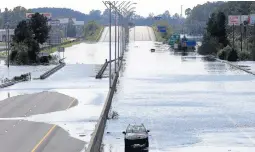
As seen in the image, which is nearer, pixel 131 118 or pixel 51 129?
pixel 51 129

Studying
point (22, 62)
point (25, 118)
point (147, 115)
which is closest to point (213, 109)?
point (147, 115)

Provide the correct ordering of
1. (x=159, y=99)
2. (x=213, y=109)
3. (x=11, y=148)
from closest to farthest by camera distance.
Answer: (x=11, y=148) → (x=213, y=109) → (x=159, y=99)

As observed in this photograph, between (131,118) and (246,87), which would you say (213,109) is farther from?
(246,87)

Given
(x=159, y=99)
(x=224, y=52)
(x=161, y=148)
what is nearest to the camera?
(x=161, y=148)

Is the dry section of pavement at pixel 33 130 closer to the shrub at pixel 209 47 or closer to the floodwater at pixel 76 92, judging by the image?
the floodwater at pixel 76 92

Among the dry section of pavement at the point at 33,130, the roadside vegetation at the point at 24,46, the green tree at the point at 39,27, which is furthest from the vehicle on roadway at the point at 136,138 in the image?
the green tree at the point at 39,27

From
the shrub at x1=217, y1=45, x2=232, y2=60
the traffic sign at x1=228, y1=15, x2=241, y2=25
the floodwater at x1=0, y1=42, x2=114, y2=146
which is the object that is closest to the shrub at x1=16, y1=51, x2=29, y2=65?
the floodwater at x1=0, y1=42, x2=114, y2=146

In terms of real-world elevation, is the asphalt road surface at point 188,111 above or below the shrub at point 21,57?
below
